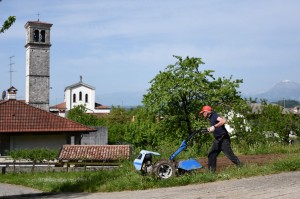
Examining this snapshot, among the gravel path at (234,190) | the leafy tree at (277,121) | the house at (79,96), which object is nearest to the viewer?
the gravel path at (234,190)

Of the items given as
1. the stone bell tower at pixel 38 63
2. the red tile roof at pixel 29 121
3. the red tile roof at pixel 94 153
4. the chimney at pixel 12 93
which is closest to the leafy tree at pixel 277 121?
the red tile roof at pixel 94 153

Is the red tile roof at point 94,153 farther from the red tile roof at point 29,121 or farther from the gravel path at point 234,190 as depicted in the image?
the gravel path at point 234,190

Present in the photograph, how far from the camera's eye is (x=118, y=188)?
36.3 ft

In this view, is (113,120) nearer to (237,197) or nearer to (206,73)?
(206,73)

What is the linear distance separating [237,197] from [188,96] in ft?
79.4

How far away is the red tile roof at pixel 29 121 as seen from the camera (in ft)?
135

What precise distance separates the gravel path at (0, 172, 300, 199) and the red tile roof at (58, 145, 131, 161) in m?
17.9

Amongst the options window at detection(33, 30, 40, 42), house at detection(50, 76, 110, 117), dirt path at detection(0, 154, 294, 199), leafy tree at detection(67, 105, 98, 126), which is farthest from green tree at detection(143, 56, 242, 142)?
house at detection(50, 76, 110, 117)

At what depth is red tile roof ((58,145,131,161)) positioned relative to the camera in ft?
94.5

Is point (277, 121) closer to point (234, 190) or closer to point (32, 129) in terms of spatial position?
point (32, 129)

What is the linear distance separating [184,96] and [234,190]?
76.9ft

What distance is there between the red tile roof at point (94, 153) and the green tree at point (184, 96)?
4.20m

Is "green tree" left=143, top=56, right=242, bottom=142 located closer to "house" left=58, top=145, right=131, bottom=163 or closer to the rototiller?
"house" left=58, top=145, right=131, bottom=163

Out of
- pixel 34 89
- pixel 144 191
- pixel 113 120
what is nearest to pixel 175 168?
pixel 144 191
